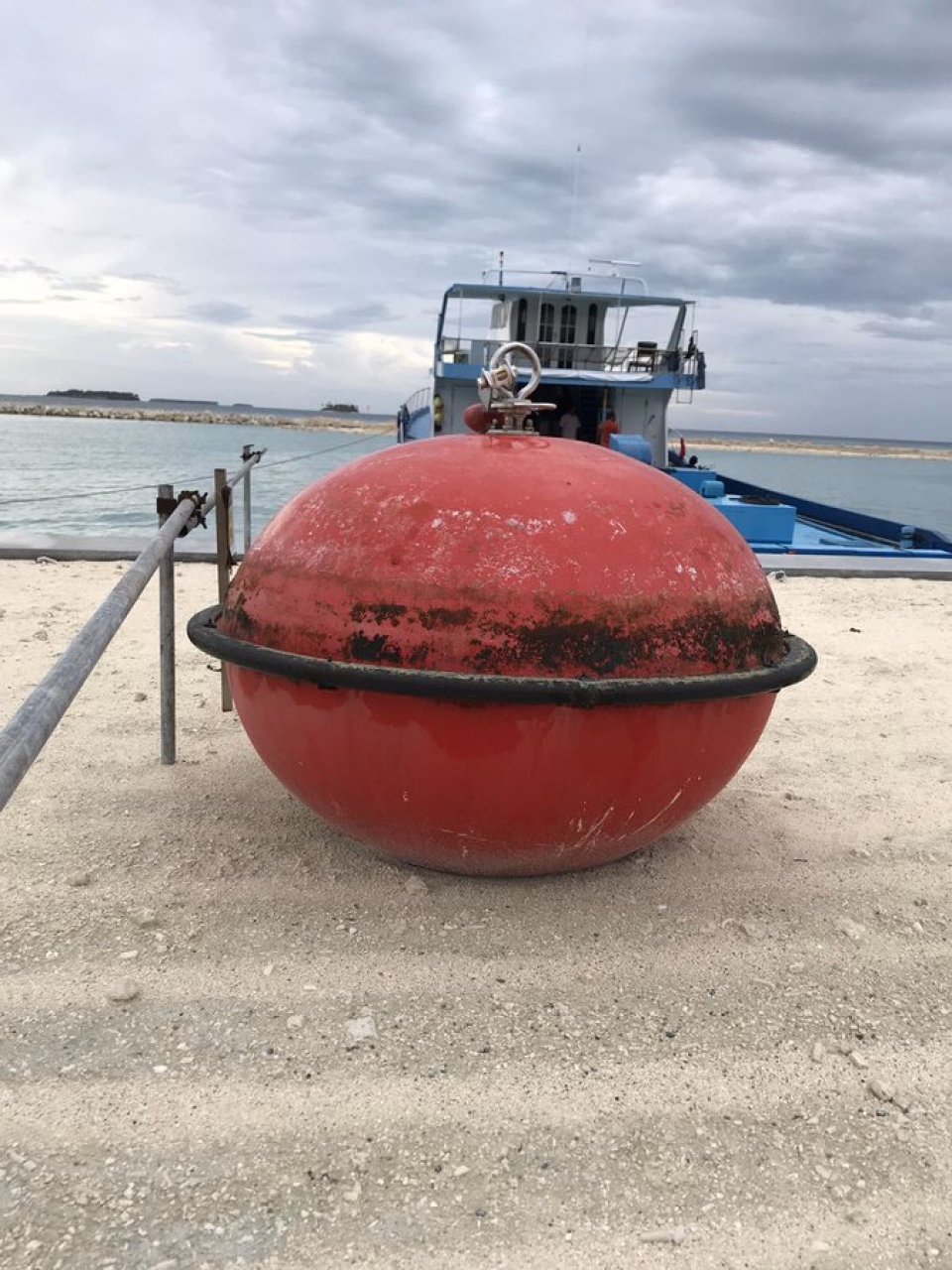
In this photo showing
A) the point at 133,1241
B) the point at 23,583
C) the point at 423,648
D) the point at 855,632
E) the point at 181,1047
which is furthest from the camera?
the point at 23,583

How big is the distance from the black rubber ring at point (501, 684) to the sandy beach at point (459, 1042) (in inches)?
27.3

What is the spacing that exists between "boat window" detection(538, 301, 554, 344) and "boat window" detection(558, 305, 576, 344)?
136 mm

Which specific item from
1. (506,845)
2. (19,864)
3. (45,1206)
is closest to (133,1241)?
(45,1206)

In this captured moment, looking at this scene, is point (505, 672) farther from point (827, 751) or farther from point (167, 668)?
point (827, 751)

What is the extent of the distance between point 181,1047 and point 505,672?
1040 mm

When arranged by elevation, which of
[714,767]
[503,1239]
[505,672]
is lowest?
[503,1239]

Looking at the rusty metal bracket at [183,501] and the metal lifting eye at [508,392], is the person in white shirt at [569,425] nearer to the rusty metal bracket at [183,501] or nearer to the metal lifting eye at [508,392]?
the rusty metal bracket at [183,501]

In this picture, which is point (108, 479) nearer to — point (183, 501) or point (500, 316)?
point (500, 316)

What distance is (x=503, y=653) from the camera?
2230mm

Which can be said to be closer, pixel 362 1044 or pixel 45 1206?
pixel 45 1206

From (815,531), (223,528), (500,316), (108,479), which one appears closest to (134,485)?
(108,479)

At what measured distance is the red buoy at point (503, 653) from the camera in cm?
224

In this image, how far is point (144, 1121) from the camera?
1.89 m

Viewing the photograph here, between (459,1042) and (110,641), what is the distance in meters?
1.76
